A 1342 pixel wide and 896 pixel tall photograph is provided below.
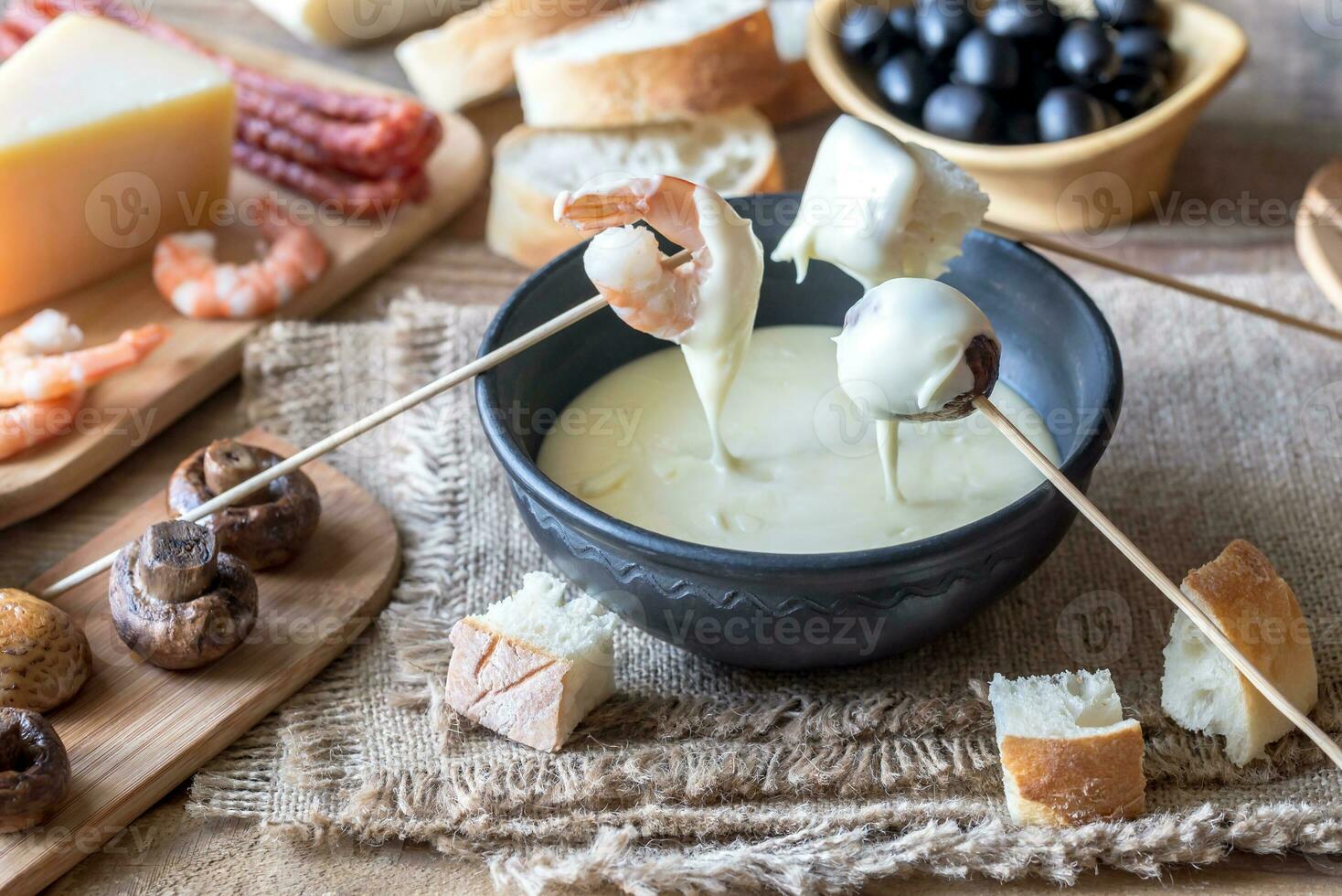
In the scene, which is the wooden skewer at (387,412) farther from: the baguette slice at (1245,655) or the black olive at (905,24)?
the black olive at (905,24)

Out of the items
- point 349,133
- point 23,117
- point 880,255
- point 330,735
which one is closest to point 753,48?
point 349,133

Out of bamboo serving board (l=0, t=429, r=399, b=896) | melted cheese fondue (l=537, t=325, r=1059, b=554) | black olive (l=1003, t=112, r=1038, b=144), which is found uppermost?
black olive (l=1003, t=112, r=1038, b=144)

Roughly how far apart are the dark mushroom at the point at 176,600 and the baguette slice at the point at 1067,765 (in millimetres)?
949

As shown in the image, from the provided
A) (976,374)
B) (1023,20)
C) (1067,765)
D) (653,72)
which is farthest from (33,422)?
(1023,20)

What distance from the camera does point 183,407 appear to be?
7.32ft

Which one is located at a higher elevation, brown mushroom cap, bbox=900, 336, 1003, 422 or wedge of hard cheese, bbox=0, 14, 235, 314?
brown mushroom cap, bbox=900, 336, 1003, 422

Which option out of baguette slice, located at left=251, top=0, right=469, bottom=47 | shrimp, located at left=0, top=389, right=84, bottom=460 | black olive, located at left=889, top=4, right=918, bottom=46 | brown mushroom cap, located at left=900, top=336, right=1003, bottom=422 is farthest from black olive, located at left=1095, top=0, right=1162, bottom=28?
shrimp, located at left=0, top=389, right=84, bottom=460

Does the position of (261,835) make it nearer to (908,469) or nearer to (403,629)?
(403,629)

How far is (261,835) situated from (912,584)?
0.80 meters

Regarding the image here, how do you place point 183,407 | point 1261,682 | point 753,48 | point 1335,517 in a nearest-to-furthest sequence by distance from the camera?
point 1261,682 → point 1335,517 → point 183,407 → point 753,48

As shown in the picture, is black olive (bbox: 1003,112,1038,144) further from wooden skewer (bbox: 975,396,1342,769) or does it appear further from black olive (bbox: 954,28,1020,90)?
wooden skewer (bbox: 975,396,1342,769)

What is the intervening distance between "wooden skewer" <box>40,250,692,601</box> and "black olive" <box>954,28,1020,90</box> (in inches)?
39.9

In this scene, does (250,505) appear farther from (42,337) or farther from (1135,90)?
(1135,90)

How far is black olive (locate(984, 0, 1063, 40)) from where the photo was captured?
2.43 m
